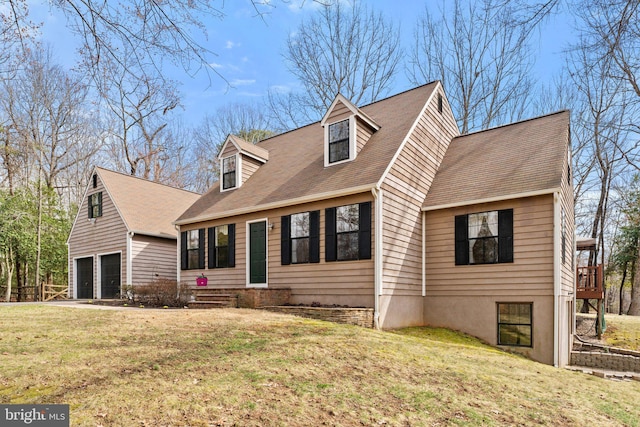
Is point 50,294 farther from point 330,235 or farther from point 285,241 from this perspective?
point 330,235

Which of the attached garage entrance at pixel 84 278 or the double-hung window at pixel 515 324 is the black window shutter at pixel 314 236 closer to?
the double-hung window at pixel 515 324

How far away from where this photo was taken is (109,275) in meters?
18.5

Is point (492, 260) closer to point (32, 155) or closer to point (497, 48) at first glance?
point (497, 48)

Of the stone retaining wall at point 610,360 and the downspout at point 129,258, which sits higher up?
the downspout at point 129,258

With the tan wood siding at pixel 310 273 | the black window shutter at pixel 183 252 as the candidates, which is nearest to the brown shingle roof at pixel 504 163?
the tan wood siding at pixel 310 273

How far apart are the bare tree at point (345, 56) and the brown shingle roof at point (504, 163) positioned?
1037cm

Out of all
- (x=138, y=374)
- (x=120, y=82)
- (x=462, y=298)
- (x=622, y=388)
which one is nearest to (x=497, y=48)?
(x=462, y=298)

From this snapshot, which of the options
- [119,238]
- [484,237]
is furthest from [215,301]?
[484,237]

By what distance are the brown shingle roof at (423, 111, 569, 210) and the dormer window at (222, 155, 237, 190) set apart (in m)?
7.34

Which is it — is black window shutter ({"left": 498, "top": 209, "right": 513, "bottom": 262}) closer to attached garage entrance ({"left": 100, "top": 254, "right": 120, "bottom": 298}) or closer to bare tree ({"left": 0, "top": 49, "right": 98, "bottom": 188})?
bare tree ({"left": 0, "top": 49, "right": 98, "bottom": 188})

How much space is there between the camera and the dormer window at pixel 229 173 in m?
16.0

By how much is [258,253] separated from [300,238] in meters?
1.81

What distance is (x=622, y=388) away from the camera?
738cm

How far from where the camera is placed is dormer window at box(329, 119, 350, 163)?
13094mm
